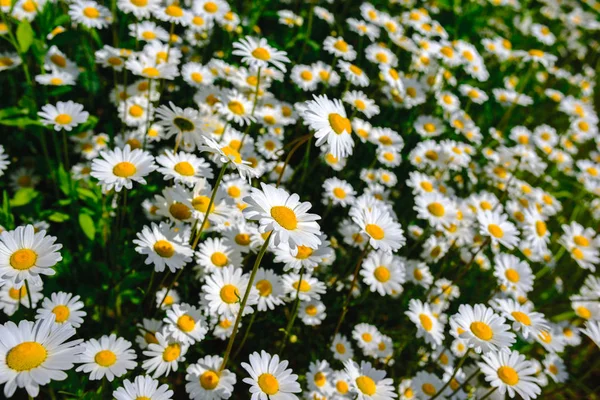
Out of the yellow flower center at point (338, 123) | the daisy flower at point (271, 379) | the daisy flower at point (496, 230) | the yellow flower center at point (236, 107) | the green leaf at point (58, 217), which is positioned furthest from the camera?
the yellow flower center at point (236, 107)

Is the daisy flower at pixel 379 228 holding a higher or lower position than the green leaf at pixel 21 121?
higher

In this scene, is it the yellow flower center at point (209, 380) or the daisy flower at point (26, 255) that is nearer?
the daisy flower at point (26, 255)

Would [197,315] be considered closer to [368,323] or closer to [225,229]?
[225,229]

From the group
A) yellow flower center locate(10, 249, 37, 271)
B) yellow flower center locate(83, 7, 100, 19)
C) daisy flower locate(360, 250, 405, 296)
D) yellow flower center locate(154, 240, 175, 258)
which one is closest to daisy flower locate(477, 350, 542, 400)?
daisy flower locate(360, 250, 405, 296)

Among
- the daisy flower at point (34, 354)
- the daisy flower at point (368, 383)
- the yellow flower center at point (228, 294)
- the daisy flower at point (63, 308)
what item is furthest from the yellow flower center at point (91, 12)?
the daisy flower at point (368, 383)

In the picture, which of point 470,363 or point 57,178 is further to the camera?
point 470,363

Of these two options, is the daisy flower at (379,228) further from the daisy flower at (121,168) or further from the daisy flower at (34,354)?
the daisy flower at (34,354)

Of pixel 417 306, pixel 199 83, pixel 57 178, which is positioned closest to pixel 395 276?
pixel 417 306
